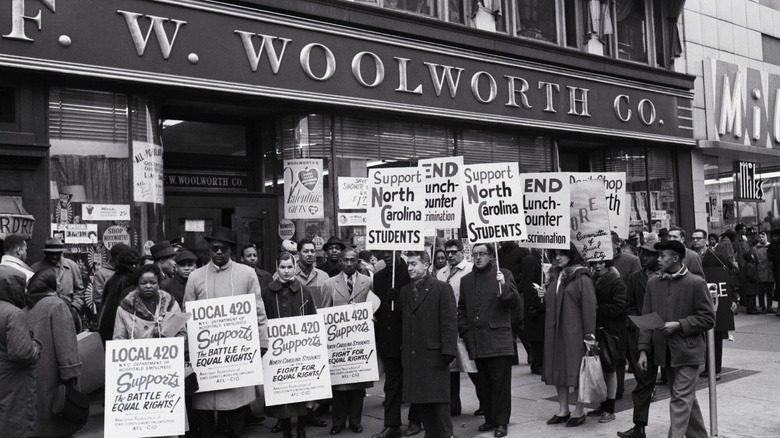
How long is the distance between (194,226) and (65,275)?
3081 millimetres

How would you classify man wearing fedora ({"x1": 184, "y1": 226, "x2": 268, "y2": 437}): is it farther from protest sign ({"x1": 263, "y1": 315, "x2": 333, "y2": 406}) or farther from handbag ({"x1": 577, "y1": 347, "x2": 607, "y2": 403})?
handbag ({"x1": 577, "y1": 347, "x2": 607, "y2": 403})

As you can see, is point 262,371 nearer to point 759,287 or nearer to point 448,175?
point 448,175

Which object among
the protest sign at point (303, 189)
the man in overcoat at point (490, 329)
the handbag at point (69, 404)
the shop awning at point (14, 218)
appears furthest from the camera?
the protest sign at point (303, 189)

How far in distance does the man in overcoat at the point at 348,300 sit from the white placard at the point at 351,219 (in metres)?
4.54

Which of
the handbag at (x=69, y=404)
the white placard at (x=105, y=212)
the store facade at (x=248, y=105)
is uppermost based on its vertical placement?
the store facade at (x=248, y=105)

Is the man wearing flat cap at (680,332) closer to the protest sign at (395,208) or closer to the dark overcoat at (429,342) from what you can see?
the dark overcoat at (429,342)

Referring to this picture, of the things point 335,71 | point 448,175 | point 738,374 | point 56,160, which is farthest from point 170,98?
point 738,374

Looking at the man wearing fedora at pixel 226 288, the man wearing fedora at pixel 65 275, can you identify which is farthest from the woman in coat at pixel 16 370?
the man wearing fedora at pixel 65 275

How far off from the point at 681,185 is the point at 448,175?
41.7ft

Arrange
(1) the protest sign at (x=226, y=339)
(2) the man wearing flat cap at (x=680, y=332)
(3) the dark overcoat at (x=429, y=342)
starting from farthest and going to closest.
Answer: (3) the dark overcoat at (x=429, y=342)
(1) the protest sign at (x=226, y=339)
(2) the man wearing flat cap at (x=680, y=332)

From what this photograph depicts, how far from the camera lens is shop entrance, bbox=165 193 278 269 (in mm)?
11797

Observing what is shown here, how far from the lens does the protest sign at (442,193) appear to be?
8969 mm

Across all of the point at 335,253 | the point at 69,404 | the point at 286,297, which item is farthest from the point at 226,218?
the point at 69,404

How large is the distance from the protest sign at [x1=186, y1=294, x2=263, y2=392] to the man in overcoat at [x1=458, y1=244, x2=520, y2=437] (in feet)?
7.76
